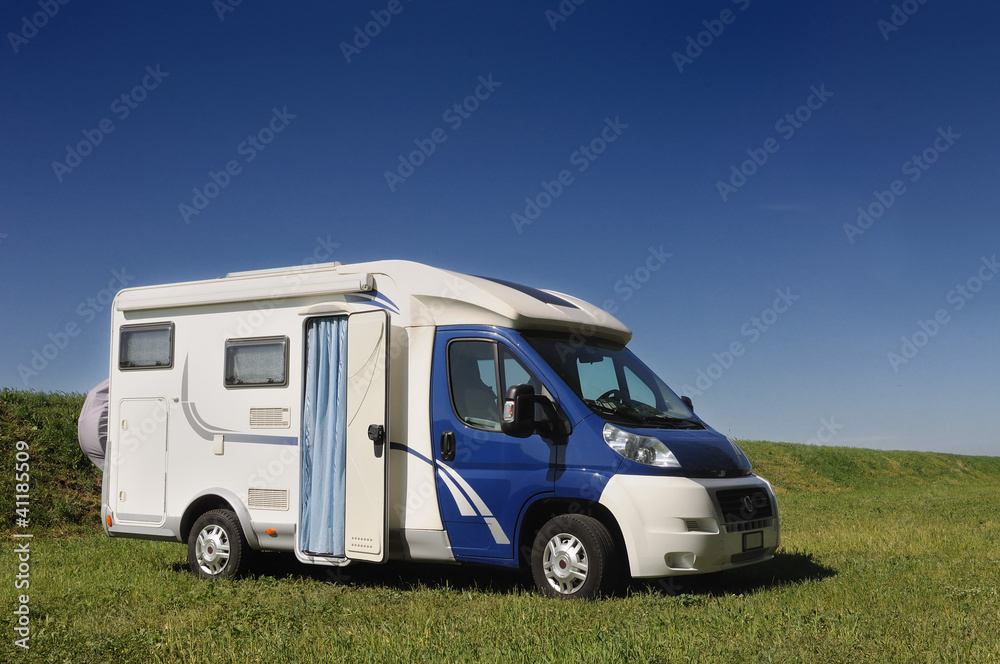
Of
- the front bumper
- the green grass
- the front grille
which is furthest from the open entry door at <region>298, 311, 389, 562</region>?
the green grass

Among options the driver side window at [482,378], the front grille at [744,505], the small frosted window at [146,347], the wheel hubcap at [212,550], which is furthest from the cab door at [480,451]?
the small frosted window at [146,347]

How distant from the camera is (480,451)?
8141 mm

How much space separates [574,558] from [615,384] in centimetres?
184

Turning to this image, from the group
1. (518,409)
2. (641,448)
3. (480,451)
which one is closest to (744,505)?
(641,448)

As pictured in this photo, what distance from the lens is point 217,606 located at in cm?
774

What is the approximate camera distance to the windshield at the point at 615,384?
8086mm

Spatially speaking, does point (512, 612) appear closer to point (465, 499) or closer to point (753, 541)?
point (465, 499)

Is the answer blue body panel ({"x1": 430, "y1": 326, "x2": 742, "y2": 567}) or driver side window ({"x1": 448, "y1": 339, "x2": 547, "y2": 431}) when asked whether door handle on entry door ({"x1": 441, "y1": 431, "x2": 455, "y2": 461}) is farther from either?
driver side window ({"x1": 448, "y1": 339, "x2": 547, "y2": 431})

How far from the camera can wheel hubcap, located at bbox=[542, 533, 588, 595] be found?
7582 mm

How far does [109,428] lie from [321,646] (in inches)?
226

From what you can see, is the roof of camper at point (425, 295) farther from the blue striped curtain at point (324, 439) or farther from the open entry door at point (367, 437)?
the blue striped curtain at point (324, 439)

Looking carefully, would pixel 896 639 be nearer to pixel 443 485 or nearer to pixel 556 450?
pixel 556 450

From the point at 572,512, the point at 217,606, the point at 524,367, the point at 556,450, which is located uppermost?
the point at 524,367

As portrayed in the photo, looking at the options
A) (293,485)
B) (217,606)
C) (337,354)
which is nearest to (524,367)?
(337,354)
